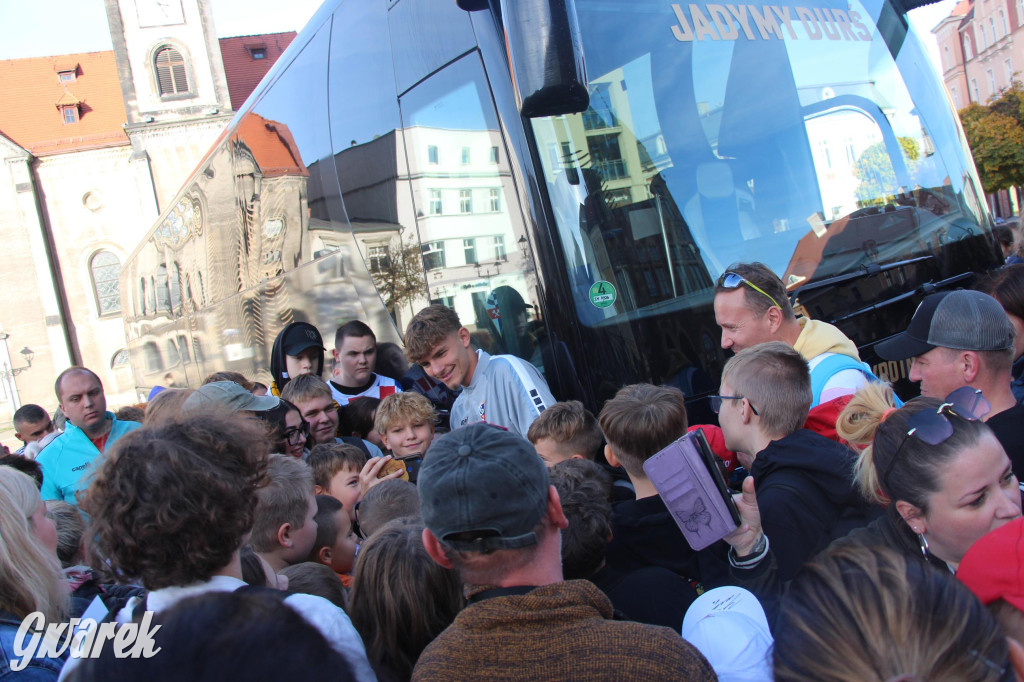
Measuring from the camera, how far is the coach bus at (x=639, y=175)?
3.52 m

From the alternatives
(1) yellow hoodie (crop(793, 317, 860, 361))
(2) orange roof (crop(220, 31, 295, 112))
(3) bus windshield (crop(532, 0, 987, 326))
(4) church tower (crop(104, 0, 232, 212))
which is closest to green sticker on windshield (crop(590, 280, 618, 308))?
(3) bus windshield (crop(532, 0, 987, 326))

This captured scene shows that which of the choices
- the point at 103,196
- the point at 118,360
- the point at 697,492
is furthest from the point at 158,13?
the point at 697,492

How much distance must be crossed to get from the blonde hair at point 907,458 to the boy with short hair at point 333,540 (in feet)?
5.81

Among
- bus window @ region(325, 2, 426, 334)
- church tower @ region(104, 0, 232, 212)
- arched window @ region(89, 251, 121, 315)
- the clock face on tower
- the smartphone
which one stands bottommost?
the smartphone

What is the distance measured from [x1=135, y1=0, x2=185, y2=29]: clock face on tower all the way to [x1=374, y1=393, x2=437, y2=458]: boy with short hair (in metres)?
42.7

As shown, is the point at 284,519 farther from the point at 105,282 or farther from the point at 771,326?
Result: the point at 105,282

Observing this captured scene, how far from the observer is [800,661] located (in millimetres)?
1056

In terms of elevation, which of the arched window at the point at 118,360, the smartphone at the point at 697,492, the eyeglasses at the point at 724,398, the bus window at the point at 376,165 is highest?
the bus window at the point at 376,165

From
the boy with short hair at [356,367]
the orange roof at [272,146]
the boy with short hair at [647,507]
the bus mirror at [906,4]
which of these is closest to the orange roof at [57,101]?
the orange roof at [272,146]

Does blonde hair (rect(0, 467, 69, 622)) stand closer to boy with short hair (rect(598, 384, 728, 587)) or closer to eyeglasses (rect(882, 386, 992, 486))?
boy with short hair (rect(598, 384, 728, 587))

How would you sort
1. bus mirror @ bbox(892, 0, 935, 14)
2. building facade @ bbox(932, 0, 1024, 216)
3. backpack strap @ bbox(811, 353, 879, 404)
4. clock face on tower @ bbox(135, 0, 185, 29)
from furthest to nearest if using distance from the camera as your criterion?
clock face on tower @ bbox(135, 0, 185, 29)
building facade @ bbox(932, 0, 1024, 216)
bus mirror @ bbox(892, 0, 935, 14)
backpack strap @ bbox(811, 353, 879, 404)

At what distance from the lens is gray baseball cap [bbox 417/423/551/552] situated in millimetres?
1408

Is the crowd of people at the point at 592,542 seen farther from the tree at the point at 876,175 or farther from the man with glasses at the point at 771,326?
the tree at the point at 876,175

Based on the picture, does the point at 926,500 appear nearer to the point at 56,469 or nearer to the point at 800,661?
the point at 800,661
